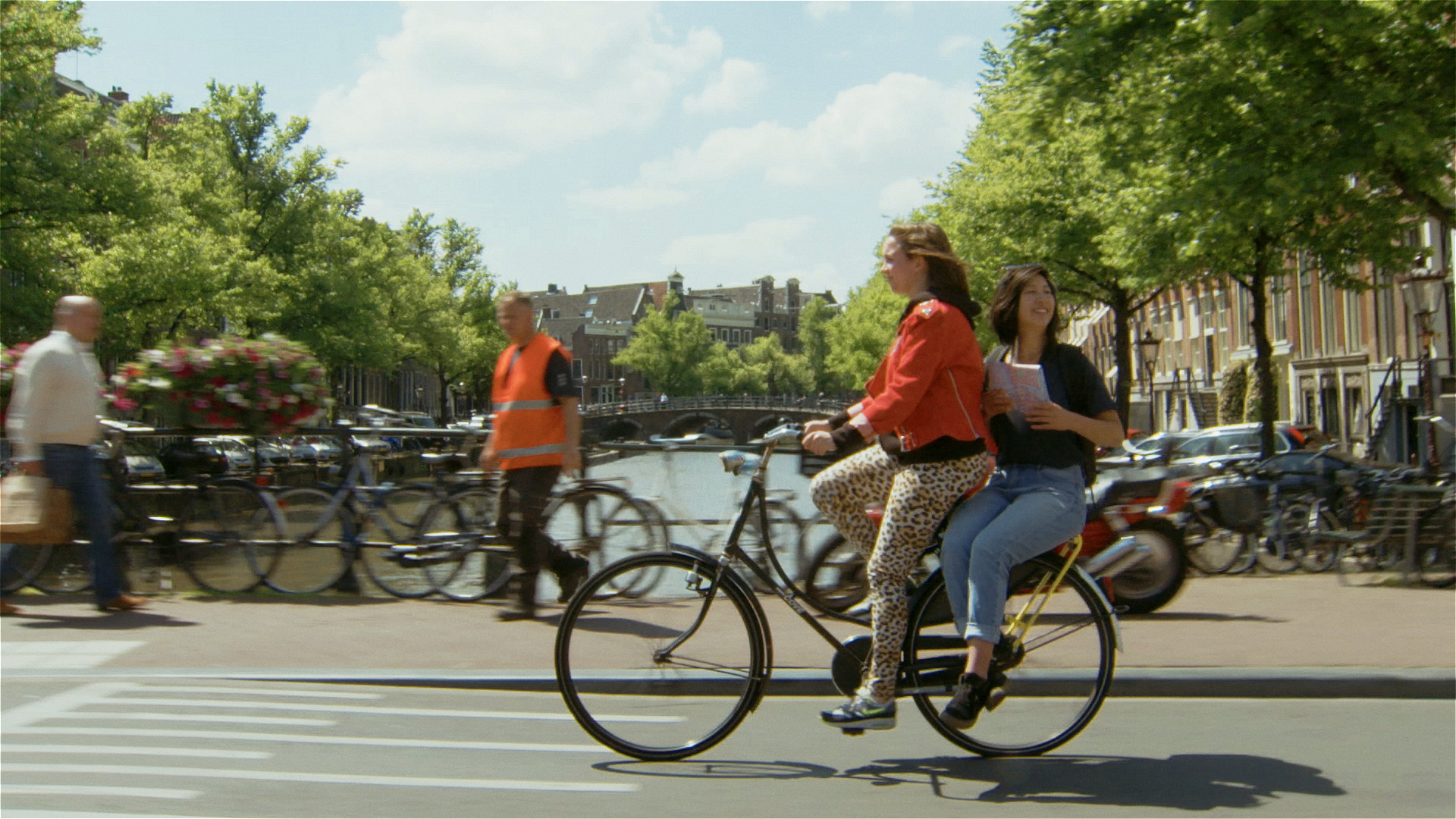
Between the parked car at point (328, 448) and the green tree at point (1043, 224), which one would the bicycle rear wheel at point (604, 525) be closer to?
the parked car at point (328, 448)

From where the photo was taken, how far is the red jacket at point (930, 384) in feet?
14.3

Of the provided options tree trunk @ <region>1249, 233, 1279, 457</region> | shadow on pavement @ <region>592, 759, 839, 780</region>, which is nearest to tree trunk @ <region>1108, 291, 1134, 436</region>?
tree trunk @ <region>1249, 233, 1279, 457</region>

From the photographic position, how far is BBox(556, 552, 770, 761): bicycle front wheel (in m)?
4.45

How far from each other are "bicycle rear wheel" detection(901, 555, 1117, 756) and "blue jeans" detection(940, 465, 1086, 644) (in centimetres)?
10

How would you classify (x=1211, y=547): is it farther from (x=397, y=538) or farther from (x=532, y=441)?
(x=397, y=538)

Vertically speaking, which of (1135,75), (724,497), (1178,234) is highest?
(1135,75)

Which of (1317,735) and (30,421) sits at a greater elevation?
(30,421)

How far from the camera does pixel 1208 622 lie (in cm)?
748

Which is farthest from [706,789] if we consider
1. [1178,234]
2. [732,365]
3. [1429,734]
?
[732,365]

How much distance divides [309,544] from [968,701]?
550 cm

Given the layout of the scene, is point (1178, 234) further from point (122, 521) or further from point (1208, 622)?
point (122, 521)

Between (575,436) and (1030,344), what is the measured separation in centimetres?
328

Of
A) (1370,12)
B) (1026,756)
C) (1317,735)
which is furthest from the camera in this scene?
(1370,12)

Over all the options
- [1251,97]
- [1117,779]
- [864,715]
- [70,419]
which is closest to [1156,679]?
[1117,779]
